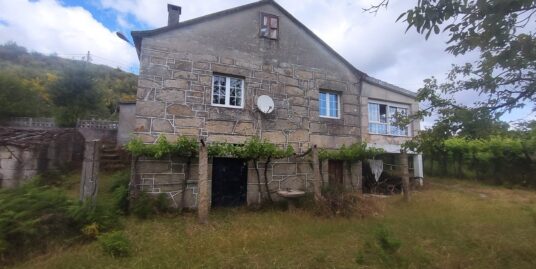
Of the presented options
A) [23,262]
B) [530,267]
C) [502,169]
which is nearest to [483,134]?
[530,267]

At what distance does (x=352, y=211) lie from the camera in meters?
8.21

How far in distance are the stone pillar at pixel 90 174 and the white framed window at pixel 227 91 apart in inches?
146

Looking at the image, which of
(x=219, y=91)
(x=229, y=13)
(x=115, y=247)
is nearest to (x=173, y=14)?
(x=229, y=13)

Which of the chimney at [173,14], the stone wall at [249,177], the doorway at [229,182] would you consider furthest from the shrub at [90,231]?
the chimney at [173,14]

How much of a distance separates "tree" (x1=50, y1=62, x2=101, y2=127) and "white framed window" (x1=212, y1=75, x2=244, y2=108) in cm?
1512

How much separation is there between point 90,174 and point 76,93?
1836 cm

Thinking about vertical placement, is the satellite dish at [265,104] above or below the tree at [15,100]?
below

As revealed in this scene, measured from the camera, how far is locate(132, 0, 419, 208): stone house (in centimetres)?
877

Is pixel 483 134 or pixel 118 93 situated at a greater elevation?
pixel 118 93

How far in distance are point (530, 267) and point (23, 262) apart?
8.57 m

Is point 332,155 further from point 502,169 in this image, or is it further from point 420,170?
point 502,169

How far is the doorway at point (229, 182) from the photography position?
952cm

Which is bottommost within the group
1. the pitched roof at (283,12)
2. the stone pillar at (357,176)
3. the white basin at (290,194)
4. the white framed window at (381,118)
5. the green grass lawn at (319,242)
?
the green grass lawn at (319,242)

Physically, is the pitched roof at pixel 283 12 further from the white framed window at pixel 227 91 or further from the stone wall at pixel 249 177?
the stone wall at pixel 249 177
